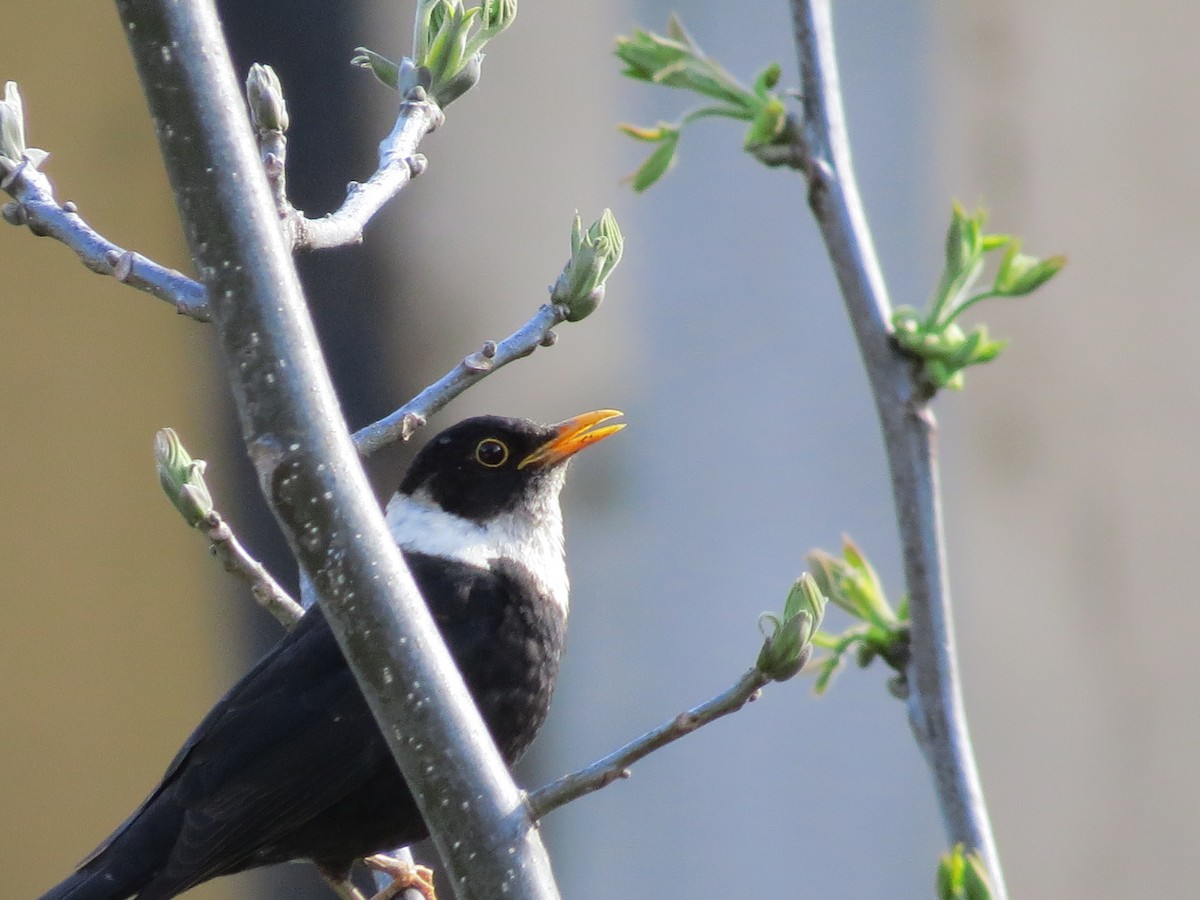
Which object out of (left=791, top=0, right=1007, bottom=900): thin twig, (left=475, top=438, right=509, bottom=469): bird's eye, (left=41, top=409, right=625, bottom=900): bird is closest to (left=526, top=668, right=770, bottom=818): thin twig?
(left=791, top=0, right=1007, bottom=900): thin twig

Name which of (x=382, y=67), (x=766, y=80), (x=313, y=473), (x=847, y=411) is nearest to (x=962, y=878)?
(x=313, y=473)

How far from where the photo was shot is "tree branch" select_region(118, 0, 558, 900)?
4.75ft

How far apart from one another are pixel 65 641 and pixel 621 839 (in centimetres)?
196

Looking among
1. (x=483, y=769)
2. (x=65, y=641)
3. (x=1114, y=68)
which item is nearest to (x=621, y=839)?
(x=65, y=641)

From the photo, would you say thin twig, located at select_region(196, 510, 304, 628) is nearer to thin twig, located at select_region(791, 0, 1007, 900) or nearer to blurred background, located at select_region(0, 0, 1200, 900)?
thin twig, located at select_region(791, 0, 1007, 900)

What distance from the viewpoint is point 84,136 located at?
451cm

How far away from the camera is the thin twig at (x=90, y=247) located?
66.9 inches

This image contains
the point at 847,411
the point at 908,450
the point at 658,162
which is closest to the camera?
the point at 908,450

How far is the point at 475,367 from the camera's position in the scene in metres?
1.93

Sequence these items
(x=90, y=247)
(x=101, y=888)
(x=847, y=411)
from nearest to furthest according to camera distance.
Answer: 1. (x=90, y=247)
2. (x=101, y=888)
3. (x=847, y=411)

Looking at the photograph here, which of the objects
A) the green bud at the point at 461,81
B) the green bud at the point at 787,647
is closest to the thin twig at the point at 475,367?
the green bud at the point at 461,81

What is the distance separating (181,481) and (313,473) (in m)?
0.68

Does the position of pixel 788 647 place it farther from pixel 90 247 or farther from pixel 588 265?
pixel 90 247

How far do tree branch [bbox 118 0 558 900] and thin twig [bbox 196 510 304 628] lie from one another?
623 millimetres
